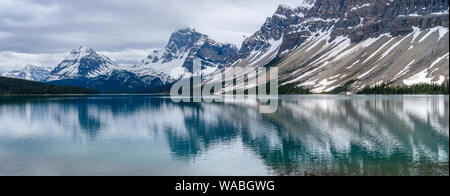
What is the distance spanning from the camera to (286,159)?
44656 mm

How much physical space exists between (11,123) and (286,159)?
70709 mm

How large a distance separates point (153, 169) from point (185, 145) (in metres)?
15.8

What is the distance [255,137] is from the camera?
62.8 meters
